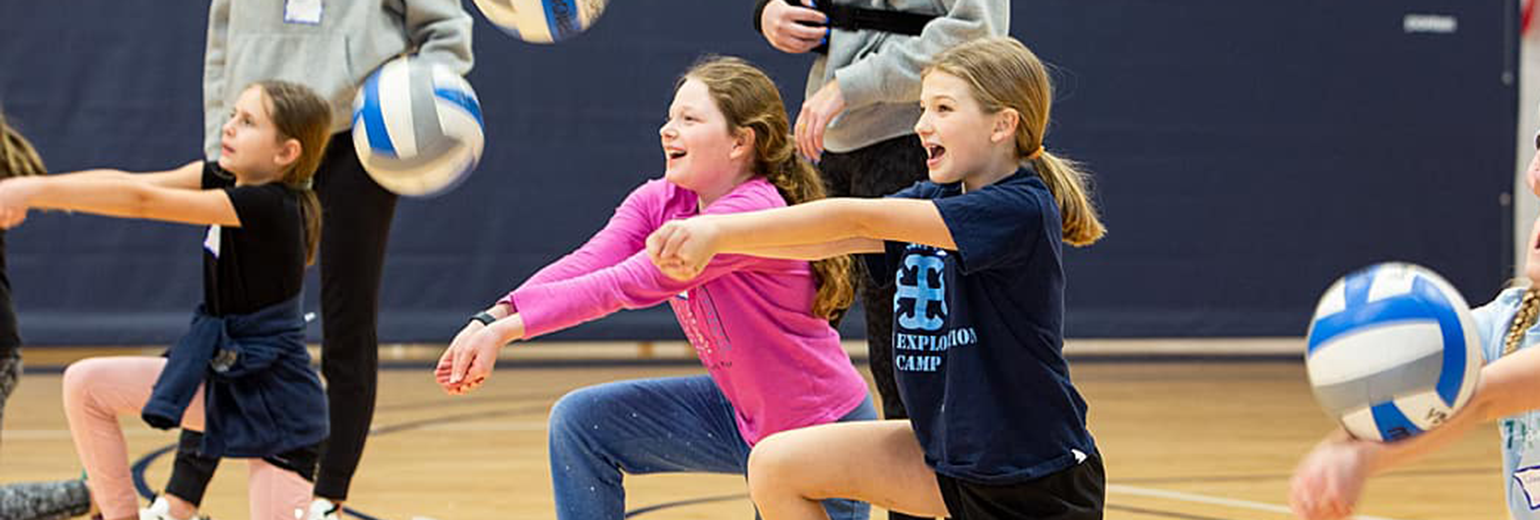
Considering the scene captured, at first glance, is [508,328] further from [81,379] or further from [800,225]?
[81,379]

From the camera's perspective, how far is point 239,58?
3.57 metres

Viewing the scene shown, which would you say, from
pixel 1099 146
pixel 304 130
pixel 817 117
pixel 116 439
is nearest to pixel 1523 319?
pixel 817 117

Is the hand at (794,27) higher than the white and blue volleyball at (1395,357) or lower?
higher

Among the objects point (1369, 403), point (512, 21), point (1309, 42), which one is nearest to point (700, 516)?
point (512, 21)

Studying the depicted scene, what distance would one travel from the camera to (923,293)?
246cm

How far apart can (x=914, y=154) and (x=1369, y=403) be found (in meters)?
1.41

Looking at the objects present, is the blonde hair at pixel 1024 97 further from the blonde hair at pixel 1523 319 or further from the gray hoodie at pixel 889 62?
the blonde hair at pixel 1523 319

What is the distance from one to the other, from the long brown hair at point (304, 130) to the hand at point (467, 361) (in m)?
1.08

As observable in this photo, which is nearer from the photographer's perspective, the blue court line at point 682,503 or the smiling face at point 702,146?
the smiling face at point 702,146

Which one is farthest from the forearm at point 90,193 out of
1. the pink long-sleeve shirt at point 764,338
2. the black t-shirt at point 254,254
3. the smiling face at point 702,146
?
the smiling face at point 702,146

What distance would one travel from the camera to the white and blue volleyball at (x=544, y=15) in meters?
3.02

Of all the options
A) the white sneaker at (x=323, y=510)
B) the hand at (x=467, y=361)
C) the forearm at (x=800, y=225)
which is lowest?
the white sneaker at (x=323, y=510)

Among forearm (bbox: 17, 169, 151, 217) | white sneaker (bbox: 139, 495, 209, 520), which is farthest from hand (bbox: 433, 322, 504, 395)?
white sneaker (bbox: 139, 495, 209, 520)

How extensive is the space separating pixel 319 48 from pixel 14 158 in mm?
970
